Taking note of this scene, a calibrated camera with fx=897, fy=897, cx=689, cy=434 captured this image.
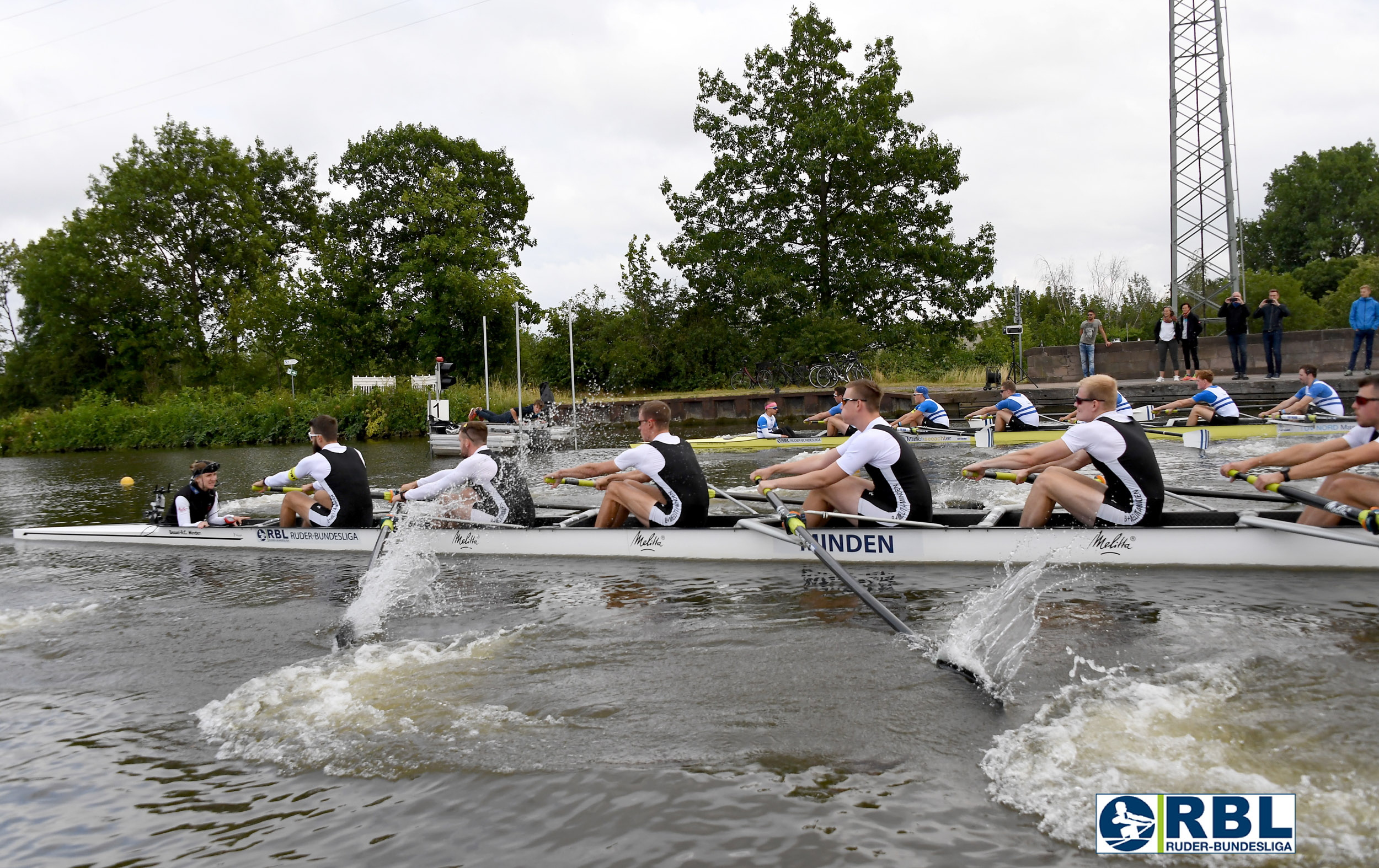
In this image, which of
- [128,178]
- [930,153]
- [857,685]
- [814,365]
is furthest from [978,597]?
[128,178]

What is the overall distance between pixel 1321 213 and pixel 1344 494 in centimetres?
6830

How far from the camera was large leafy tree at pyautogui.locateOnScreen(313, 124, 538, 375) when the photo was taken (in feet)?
122

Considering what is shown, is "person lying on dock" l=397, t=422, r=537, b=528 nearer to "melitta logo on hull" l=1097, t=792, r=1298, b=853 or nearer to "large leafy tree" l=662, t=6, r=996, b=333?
"melitta logo on hull" l=1097, t=792, r=1298, b=853

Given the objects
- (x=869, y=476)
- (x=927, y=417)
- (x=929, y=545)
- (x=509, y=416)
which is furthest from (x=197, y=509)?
(x=509, y=416)

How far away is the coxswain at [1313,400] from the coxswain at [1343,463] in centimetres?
971

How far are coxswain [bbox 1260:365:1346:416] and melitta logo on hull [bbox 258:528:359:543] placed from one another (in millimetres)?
14925

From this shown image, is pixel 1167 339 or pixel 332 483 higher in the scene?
pixel 1167 339

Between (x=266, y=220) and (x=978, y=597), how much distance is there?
47.5 m

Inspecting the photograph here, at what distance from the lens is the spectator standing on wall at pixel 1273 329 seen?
20281 mm

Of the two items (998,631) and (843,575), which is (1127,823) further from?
(843,575)

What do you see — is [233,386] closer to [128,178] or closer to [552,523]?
[128,178]

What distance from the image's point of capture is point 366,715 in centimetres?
521

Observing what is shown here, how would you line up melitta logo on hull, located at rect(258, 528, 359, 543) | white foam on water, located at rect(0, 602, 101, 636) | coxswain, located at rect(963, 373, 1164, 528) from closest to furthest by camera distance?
coxswain, located at rect(963, 373, 1164, 528)
white foam on water, located at rect(0, 602, 101, 636)
melitta logo on hull, located at rect(258, 528, 359, 543)

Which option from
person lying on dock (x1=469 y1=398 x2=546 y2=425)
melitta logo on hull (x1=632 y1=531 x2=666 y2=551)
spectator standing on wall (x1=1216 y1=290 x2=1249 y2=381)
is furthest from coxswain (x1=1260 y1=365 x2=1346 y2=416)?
person lying on dock (x1=469 y1=398 x2=546 y2=425)
